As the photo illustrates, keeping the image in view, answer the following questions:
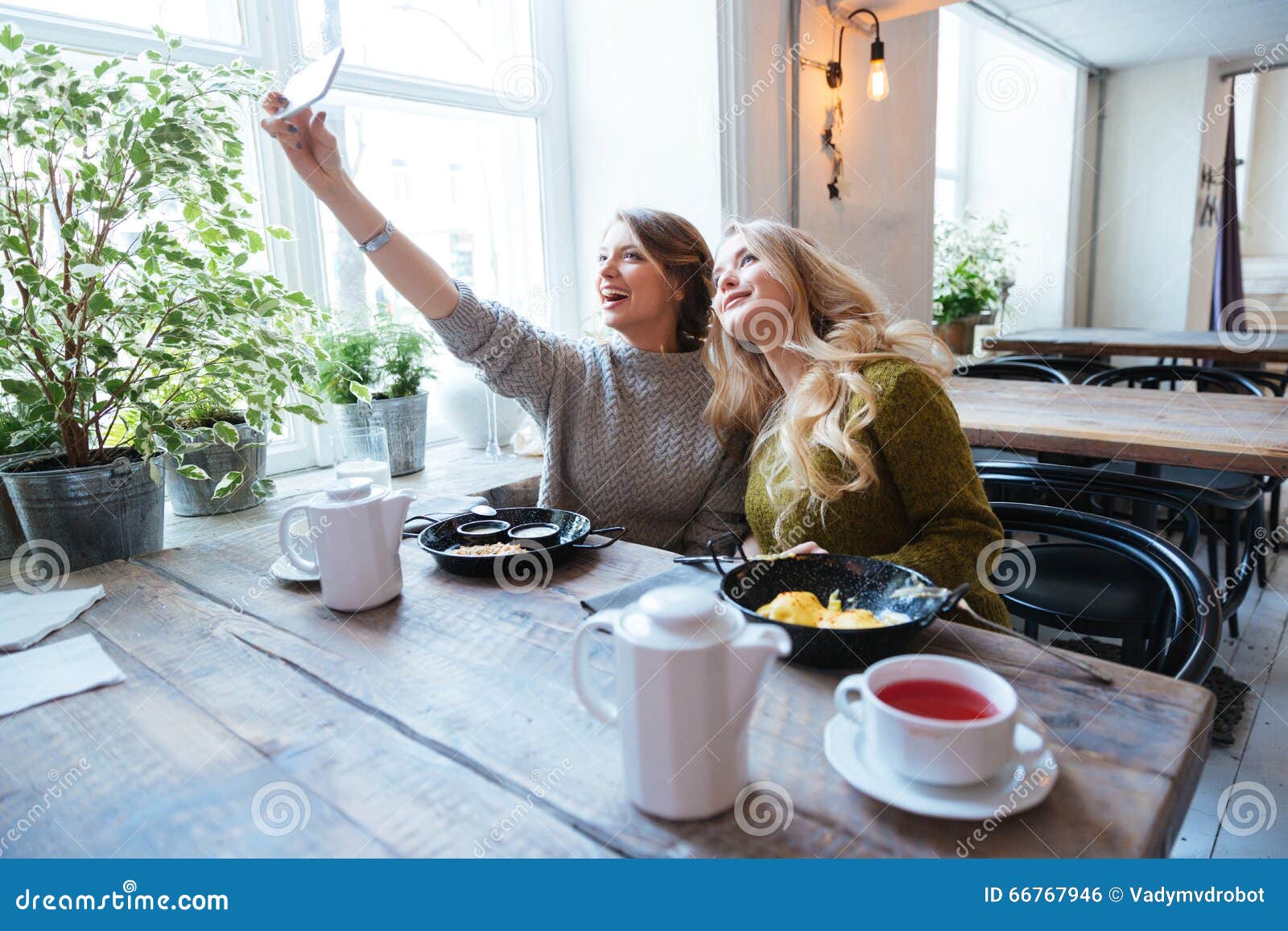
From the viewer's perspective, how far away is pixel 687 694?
2.08 ft

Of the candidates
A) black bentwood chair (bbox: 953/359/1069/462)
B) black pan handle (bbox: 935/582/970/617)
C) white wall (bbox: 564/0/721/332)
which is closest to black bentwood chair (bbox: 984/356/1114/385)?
black bentwood chair (bbox: 953/359/1069/462)

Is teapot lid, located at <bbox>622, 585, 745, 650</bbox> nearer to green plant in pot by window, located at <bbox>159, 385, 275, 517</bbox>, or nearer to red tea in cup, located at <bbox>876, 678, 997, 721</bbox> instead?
red tea in cup, located at <bbox>876, 678, 997, 721</bbox>

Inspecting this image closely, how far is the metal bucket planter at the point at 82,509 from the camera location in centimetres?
131

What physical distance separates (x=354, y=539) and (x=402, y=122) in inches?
66.1

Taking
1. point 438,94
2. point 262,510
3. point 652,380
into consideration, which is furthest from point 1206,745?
point 438,94

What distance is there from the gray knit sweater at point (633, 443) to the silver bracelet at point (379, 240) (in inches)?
13.0

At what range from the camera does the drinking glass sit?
5.01 feet

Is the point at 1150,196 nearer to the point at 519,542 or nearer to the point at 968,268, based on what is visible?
the point at 968,268

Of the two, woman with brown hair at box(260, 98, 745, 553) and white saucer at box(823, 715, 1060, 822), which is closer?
white saucer at box(823, 715, 1060, 822)

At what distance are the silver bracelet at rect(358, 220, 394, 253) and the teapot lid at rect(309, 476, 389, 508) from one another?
557mm

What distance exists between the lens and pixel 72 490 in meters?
1.32

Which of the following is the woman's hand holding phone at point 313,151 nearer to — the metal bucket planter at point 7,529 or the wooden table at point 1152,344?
the metal bucket planter at point 7,529

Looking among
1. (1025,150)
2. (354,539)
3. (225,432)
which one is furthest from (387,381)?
(1025,150)

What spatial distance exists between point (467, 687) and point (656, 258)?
105 centimetres
